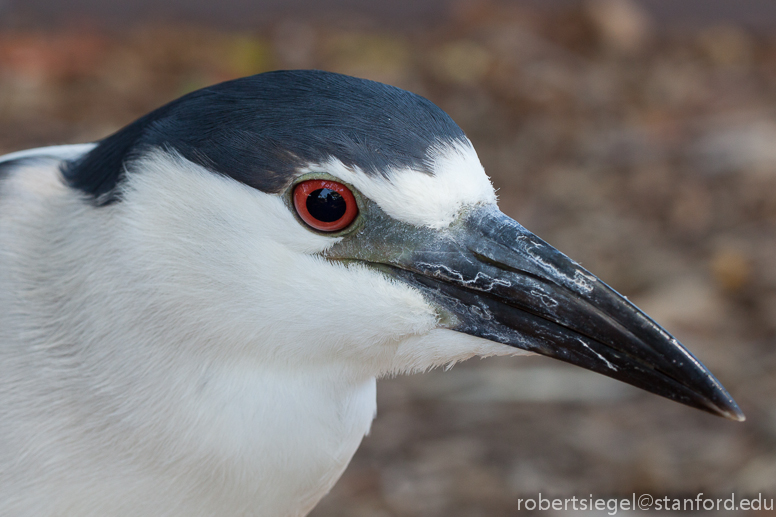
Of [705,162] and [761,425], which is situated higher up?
[705,162]

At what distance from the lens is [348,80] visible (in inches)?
76.6

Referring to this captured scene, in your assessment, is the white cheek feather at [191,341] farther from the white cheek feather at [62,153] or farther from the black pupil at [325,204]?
the white cheek feather at [62,153]

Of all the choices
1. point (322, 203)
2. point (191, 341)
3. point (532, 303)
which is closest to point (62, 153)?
point (191, 341)

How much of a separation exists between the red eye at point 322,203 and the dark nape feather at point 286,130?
0.16ft

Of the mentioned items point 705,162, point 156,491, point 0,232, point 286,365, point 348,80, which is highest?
point 705,162

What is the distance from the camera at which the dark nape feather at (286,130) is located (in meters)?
1.81

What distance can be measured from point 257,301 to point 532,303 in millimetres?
613

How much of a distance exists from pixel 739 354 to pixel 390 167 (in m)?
3.11

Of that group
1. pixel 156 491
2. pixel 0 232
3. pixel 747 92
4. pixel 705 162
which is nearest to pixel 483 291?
pixel 156 491

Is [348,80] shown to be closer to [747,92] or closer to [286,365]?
[286,365]

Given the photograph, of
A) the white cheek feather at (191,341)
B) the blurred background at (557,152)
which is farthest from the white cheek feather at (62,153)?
the blurred background at (557,152)

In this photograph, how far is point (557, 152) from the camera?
6000 millimetres

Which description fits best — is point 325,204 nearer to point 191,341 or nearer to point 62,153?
point 191,341

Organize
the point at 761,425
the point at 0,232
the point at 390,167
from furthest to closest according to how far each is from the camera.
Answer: the point at 761,425
the point at 0,232
the point at 390,167
